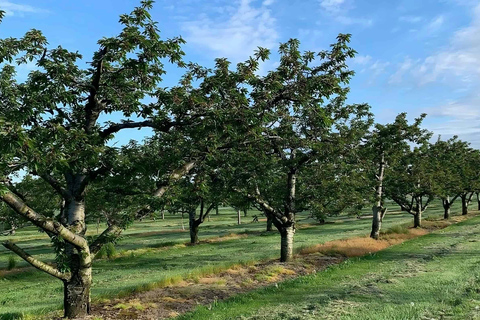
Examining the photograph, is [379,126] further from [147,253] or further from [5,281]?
[5,281]

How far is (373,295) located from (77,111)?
37.1 feet

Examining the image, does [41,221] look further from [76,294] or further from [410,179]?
[410,179]

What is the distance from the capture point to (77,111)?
12234 millimetres

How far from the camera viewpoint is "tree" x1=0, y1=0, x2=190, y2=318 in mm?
9180

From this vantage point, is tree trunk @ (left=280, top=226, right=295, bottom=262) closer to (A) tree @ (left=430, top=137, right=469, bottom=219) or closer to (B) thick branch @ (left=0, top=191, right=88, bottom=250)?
(B) thick branch @ (left=0, top=191, right=88, bottom=250)

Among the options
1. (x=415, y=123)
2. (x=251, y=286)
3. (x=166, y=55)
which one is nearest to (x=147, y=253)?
(x=251, y=286)

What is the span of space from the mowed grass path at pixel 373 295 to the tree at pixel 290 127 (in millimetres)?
5592

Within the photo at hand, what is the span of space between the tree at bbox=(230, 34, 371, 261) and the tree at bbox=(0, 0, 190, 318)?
3.98m

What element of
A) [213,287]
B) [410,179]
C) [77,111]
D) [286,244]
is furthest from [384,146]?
[77,111]

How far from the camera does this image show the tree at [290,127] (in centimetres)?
1349

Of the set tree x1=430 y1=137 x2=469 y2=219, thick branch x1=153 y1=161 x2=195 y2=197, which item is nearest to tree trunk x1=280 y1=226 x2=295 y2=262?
thick branch x1=153 y1=161 x2=195 y2=197

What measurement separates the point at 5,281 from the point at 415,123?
1409 inches

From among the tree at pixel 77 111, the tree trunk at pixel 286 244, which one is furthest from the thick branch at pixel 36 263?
the tree trunk at pixel 286 244

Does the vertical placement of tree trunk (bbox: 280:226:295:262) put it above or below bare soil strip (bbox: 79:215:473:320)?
above
